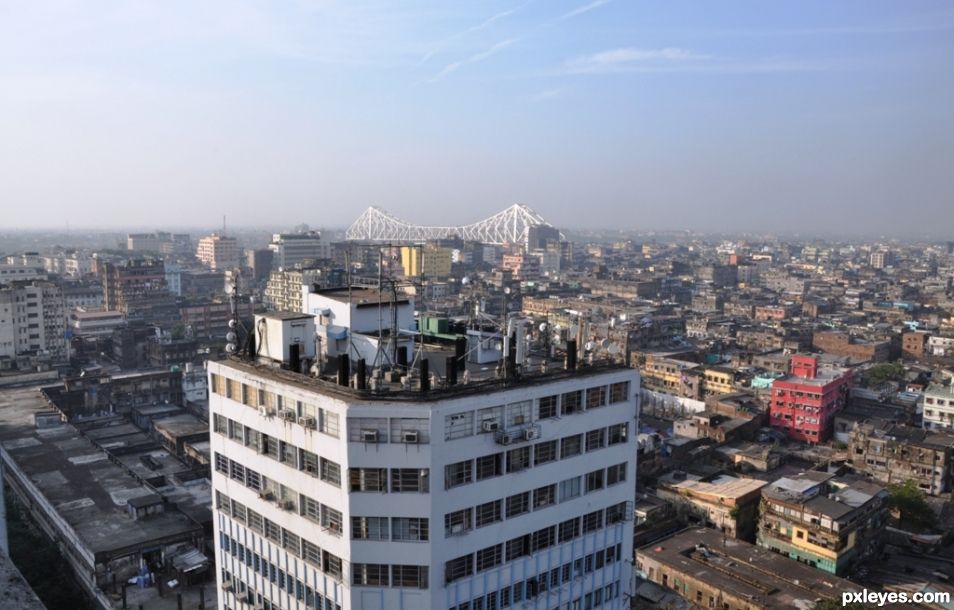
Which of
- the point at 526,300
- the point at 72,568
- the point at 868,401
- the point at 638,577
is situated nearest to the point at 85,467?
the point at 72,568

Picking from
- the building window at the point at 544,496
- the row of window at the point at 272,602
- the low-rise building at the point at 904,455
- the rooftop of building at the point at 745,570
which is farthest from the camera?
the low-rise building at the point at 904,455

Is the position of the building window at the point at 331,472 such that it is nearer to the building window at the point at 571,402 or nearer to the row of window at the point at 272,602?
the row of window at the point at 272,602

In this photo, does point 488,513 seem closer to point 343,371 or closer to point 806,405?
point 343,371

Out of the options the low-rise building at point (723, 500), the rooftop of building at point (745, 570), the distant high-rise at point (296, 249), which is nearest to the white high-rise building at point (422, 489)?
the rooftop of building at point (745, 570)

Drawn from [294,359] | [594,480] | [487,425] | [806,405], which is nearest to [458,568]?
[487,425]

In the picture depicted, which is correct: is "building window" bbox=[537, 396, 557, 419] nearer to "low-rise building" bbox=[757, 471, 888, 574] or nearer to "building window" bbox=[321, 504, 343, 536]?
"building window" bbox=[321, 504, 343, 536]

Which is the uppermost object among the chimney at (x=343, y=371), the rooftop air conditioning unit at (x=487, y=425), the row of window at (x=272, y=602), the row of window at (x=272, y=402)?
the chimney at (x=343, y=371)

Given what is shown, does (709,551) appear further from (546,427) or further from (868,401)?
(868,401)
